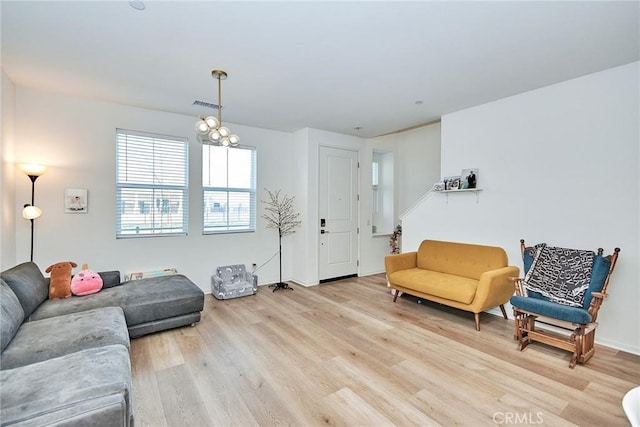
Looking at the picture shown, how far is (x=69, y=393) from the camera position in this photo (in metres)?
1.41

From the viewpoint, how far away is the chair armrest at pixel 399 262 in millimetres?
4234

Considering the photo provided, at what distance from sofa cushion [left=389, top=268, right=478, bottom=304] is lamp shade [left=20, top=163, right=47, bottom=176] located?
439cm

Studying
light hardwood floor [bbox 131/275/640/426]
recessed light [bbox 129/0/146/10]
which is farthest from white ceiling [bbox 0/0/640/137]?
light hardwood floor [bbox 131/275/640/426]

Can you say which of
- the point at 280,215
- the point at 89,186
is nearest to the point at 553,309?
the point at 280,215

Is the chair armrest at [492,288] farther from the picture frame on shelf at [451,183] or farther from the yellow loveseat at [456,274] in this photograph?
the picture frame on shelf at [451,183]

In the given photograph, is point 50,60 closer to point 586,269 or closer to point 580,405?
point 580,405

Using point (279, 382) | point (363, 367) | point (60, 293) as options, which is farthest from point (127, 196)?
point (363, 367)

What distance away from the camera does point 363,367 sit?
2529mm

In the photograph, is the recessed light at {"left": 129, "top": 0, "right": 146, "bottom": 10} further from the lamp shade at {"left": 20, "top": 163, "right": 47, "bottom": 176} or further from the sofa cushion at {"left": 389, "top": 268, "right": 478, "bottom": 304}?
the sofa cushion at {"left": 389, "top": 268, "right": 478, "bottom": 304}

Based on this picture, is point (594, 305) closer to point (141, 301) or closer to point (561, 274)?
point (561, 274)

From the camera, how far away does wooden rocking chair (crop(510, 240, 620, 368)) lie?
8.53 feet

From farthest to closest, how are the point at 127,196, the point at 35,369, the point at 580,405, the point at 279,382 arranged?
the point at 127,196 → the point at 279,382 → the point at 580,405 → the point at 35,369

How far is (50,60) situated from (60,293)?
7.34 feet

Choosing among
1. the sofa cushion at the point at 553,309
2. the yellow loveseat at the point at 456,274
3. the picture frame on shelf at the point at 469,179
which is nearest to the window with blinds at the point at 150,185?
the yellow loveseat at the point at 456,274
